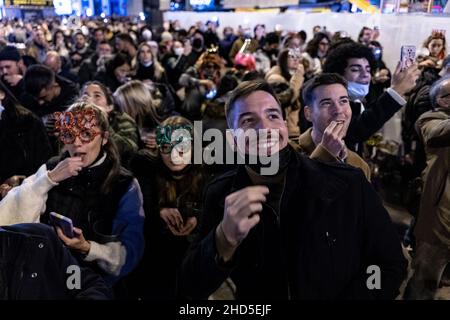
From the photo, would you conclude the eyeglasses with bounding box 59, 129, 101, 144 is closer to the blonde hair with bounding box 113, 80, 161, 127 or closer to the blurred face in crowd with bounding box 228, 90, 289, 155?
the blurred face in crowd with bounding box 228, 90, 289, 155

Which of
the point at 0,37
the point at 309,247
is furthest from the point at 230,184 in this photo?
the point at 0,37

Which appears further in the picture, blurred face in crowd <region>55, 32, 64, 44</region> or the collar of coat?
blurred face in crowd <region>55, 32, 64, 44</region>

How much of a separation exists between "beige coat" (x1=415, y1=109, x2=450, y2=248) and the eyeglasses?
1.76 meters

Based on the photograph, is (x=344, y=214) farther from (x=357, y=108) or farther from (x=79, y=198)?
(x=357, y=108)

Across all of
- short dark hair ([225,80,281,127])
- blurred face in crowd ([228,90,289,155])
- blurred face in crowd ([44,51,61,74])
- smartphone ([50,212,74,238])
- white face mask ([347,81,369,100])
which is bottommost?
smartphone ([50,212,74,238])

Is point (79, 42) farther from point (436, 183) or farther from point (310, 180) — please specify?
point (310, 180)

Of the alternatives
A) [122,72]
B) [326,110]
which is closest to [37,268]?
[326,110]

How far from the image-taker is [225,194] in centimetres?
152

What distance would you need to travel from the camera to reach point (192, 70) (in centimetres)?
555

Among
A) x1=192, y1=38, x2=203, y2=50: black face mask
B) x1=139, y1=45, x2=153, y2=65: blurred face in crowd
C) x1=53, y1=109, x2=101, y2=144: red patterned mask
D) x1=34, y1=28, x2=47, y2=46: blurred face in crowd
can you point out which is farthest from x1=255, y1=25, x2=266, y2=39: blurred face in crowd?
x1=53, y1=109, x2=101, y2=144: red patterned mask

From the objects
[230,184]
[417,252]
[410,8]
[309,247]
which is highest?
[410,8]

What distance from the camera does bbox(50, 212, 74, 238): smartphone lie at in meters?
1.85

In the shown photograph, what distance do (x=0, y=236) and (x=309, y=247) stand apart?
954mm

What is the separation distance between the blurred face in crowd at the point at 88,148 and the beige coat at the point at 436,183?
173 cm
